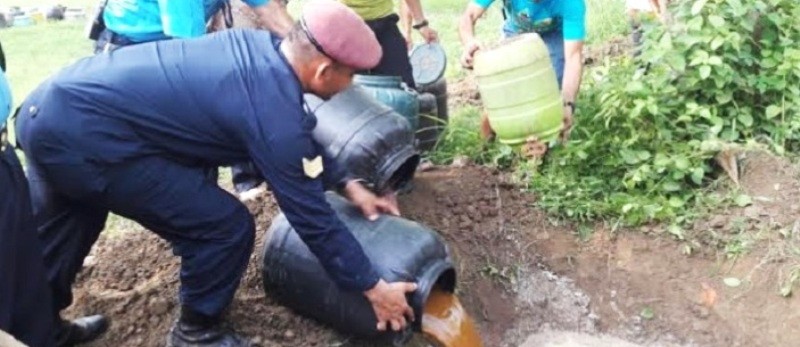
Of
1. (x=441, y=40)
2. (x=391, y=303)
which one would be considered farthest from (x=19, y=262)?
(x=441, y=40)

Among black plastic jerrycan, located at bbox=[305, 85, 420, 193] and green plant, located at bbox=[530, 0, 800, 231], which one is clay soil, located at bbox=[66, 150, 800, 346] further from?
black plastic jerrycan, located at bbox=[305, 85, 420, 193]

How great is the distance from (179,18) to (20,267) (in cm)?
110

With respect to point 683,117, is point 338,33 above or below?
above

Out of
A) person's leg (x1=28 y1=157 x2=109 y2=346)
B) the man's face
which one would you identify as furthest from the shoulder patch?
person's leg (x1=28 y1=157 x2=109 y2=346)

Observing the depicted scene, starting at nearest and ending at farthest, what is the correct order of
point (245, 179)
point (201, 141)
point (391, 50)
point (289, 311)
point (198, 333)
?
point (201, 141), point (198, 333), point (289, 311), point (245, 179), point (391, 50)

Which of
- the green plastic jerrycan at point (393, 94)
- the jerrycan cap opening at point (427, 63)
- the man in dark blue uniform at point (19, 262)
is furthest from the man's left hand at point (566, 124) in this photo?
the man in dark blue uniform at point (19, 262)

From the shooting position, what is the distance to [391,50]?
4.62 m

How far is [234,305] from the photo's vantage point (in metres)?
3.52

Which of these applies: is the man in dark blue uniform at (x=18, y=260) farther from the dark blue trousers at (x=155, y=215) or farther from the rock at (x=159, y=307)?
the rock at (x=159, y=307)

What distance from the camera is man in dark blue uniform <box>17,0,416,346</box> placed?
263cm

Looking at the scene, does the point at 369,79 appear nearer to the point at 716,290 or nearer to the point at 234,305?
the point at 234,305

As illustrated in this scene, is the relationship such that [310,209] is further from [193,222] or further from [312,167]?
[193,222]

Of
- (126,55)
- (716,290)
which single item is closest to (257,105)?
(126,55)

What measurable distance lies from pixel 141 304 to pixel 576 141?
7.47 feet
